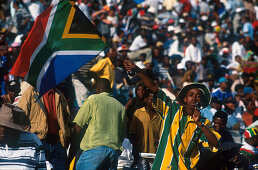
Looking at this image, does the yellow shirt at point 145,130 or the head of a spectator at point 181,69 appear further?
the head of a spectator at point 181,69

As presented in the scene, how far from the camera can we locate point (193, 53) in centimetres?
1936

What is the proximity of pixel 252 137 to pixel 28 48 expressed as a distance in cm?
380

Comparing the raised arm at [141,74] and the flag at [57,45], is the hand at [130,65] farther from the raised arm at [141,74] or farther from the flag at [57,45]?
the flag at [57,45]

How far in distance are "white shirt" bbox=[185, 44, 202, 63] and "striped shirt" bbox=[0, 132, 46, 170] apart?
42.3 ft

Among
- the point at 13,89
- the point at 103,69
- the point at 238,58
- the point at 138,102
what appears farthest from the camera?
the point at 238,58

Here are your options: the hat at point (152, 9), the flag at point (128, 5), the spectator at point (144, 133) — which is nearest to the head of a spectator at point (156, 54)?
the flag at point (128, 5)

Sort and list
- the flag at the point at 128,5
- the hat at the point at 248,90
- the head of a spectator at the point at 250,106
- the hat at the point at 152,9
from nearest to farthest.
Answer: the head of a spectator at the point at 250,106, the hat at the point at 248,90, the flag at the point at 128,5, the hat at the point at 152,9

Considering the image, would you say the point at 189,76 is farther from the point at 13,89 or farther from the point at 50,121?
the point at 50,121

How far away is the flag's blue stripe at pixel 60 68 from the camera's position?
7625 mm

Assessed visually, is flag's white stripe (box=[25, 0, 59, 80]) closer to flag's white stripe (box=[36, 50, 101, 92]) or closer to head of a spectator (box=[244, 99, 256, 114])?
flag's white stripe (box=[36, 50, 101, 92])

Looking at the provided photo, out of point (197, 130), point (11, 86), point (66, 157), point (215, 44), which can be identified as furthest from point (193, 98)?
point (215, 44)

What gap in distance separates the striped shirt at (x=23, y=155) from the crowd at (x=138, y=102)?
15 millimetres

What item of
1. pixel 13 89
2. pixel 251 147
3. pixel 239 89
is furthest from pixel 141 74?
pixel 239 89

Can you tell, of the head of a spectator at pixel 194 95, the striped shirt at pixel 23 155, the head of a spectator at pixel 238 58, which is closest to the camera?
the striped shirt at pixel 23 155
